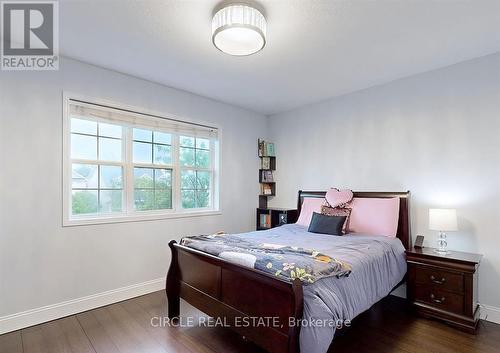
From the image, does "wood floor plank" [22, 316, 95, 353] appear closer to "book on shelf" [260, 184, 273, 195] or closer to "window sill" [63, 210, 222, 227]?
"window sill" [63, 210, 222, 227]

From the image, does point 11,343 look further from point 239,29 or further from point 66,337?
point 239,29

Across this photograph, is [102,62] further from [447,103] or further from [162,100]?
[447,103]

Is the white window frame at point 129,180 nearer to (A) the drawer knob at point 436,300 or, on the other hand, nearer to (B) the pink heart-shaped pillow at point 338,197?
(B) the pink heart-shaped pillow at point 338,197

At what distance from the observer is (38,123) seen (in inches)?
104

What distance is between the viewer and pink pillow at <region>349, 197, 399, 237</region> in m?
3.11

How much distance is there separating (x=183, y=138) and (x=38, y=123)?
1.65 metres

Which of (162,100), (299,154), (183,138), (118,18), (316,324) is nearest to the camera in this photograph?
(316,324)

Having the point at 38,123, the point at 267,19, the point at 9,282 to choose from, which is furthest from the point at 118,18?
the point at 9,282

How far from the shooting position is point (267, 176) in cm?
480

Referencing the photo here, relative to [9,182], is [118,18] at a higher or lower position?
higher

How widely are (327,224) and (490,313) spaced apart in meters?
1.72

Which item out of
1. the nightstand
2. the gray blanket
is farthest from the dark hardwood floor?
the gray blanket

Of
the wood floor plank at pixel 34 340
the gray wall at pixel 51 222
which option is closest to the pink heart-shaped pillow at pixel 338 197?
the gray wall at pixel 51 222

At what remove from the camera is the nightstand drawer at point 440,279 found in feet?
8.08
